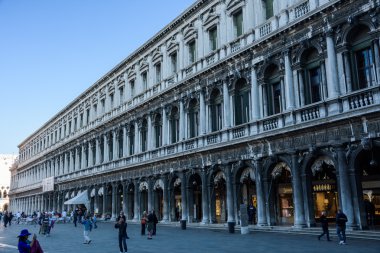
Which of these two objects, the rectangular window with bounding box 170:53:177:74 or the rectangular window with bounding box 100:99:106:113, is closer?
the rectangular window with bounding box 170:53:177:74

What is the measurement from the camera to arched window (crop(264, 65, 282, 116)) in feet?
70.2

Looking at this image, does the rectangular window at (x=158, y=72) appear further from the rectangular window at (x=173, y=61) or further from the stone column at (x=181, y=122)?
the stone column at (x=181, y=122)

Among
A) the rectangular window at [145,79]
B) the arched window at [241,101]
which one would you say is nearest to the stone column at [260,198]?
the arched window at [241,101]

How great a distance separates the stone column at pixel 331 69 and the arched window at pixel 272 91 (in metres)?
3.31

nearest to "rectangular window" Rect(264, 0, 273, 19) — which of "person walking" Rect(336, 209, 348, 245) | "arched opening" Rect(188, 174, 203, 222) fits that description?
"arched opening" Rect(188, 174, 203, 222)

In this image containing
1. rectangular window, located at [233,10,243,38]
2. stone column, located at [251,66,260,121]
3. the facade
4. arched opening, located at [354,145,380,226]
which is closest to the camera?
arched opening, located at [354,145,380,226]

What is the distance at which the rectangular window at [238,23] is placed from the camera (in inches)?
957

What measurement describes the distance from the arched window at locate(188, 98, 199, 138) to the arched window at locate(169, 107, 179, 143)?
1.79 m

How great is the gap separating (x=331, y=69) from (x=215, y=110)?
355 inches

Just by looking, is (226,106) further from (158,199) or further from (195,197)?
(158,199)

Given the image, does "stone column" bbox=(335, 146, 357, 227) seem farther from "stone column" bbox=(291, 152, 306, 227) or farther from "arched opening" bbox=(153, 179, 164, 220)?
"arched opening" bbox=(153, 179, 164, 220)

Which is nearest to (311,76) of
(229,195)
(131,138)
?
(229,195)

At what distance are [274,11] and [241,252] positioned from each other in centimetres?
1380

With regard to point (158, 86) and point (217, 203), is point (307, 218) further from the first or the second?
point (158, 86)
